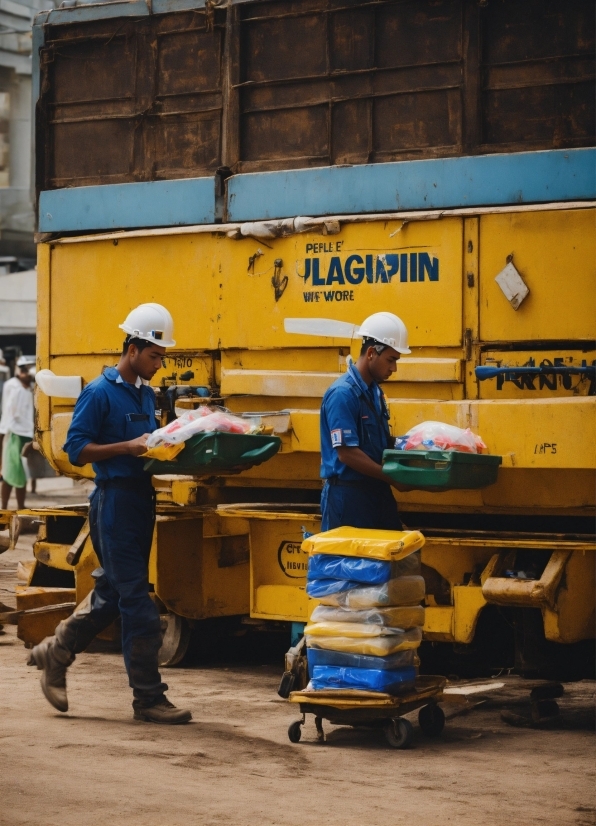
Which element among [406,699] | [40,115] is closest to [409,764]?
[406,699]

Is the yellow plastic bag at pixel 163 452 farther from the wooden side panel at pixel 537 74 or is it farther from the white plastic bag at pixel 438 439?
the wooden side panel at pixel 537 74

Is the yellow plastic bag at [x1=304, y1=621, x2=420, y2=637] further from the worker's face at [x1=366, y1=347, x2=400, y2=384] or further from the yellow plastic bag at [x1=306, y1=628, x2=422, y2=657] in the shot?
the worker's face at [x1=366, y1=347, x2=400, y2=384]

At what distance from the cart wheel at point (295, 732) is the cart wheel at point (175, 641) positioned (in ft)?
6.50

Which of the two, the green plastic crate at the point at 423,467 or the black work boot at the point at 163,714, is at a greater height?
the green plastic crate at the point at 423,467

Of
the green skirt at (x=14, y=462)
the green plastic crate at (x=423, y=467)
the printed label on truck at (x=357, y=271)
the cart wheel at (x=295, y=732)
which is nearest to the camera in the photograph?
the cart wheel at (x=295, y=732)

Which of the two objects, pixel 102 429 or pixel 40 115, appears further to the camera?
pixel 40 115

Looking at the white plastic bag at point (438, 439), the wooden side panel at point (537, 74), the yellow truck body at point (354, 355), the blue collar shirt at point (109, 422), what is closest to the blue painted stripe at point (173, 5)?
the yellow truck body at point (354, 355)

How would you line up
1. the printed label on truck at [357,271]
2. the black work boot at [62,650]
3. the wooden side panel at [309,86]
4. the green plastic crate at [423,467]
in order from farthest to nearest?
the printed label on truck at [357,271], the wooden side panel at [309,86], the black work boot at [62,650], the green plastic crate at [423,467]

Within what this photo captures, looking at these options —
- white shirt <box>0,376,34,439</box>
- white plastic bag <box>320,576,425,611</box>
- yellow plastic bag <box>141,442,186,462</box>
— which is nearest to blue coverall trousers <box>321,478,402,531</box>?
white plastic bag <box>320,576,425,611</box>

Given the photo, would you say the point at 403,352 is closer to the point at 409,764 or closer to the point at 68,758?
the point at 409,764

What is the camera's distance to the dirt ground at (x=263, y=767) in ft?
15.7

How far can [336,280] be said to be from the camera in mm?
7160

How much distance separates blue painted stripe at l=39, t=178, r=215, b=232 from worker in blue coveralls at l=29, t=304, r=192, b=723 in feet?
4.21

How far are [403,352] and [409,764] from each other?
176 cm
